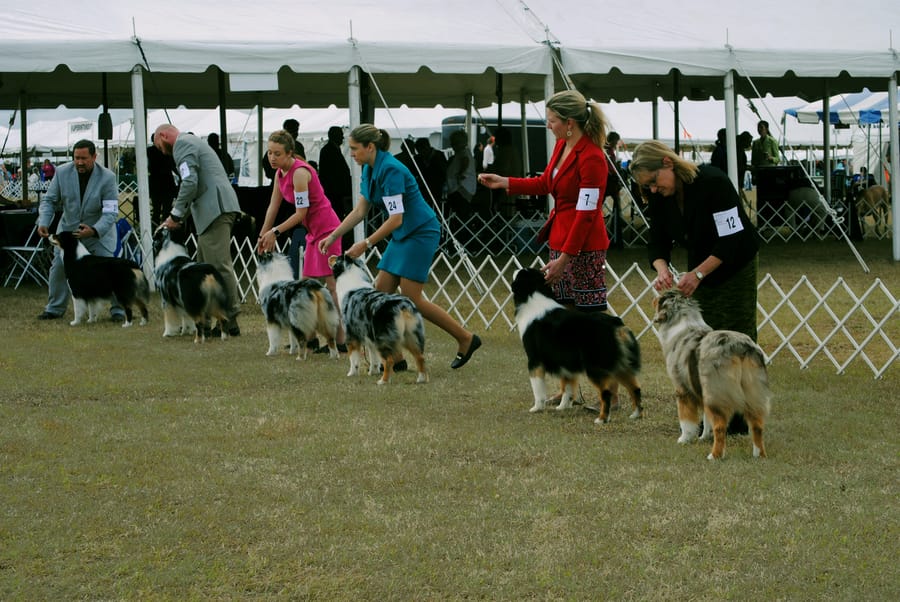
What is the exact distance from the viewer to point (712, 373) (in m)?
4.60

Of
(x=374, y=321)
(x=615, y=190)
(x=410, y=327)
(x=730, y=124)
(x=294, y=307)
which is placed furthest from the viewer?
(x=615, y=190)

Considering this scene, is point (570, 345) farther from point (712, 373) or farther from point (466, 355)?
point (466, 355)

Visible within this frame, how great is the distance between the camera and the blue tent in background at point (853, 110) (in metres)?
21.2

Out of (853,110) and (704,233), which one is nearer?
(704,233)

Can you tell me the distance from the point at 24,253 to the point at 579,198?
379 inches

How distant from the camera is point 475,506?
4102mm

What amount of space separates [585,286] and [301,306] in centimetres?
261

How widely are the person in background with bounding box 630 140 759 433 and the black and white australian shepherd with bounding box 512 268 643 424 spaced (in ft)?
1.24

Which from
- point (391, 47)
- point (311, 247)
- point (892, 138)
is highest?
point (391, 47)

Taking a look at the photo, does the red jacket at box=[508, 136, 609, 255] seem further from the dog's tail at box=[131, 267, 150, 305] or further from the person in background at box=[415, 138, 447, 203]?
the person in background at box=[415, 138, 447, 203]

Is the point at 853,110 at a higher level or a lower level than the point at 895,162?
higher

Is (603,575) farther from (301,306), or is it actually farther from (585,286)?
(301,306)

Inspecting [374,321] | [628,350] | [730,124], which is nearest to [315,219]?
[374,321]

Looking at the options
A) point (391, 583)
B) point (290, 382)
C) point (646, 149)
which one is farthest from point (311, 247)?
point (391, 583)
